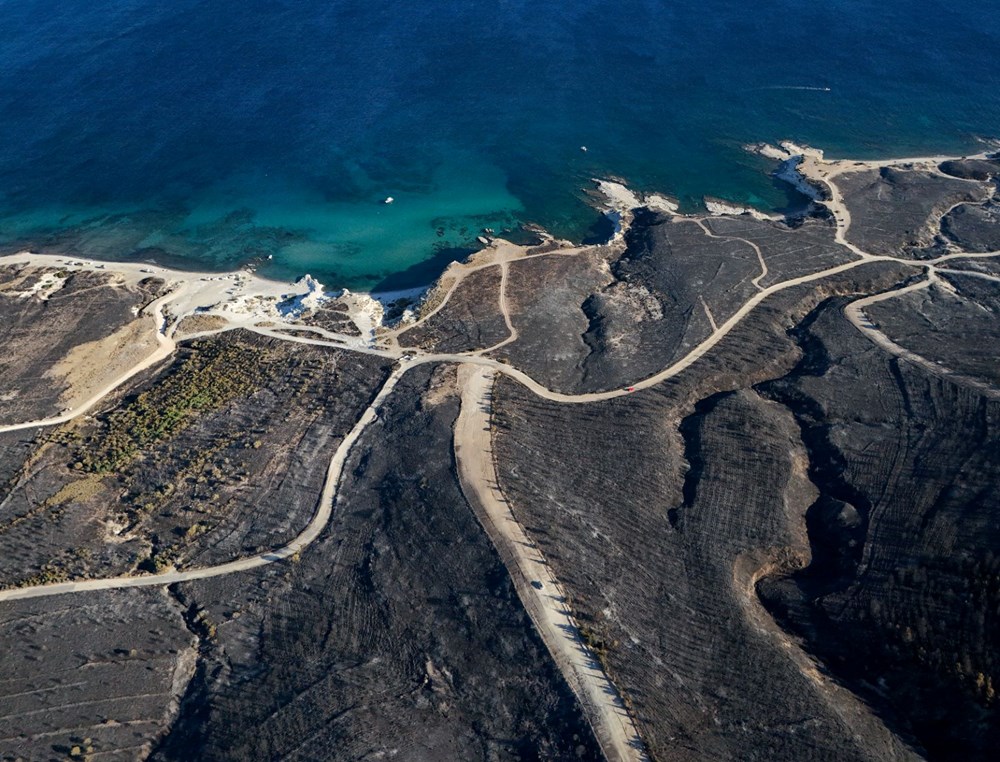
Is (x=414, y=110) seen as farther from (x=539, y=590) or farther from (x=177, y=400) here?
(x=539, y=590)

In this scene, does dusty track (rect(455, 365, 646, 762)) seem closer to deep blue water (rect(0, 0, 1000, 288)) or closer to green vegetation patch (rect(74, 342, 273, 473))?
green vegetation patch (rect(74, 342, 273, 473))

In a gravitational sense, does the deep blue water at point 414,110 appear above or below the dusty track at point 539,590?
above

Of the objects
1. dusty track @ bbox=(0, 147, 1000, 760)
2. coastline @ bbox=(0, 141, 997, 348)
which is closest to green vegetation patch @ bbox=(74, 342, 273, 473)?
dusty track @ bbox=(0, 147, 1000, 760)

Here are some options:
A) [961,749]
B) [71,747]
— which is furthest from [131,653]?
[961,749]

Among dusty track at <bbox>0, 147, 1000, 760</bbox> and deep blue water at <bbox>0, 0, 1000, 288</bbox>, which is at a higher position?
deep blue water at <bbox>0, 0, 1000, 288</bbox>

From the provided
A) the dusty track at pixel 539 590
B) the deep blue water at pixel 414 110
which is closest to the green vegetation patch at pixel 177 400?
the deep blue water at pixel 414 110

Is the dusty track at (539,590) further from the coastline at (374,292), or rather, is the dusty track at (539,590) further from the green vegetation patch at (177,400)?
the green vegetation patch at (177,400)

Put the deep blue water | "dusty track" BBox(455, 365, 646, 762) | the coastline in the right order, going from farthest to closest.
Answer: the deep blue water, the coastline, "dusty track" BBox(455, 365, 646, 762)

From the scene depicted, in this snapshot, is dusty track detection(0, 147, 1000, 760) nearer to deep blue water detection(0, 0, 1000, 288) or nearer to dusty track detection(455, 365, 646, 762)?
dusty track detection(455, 365, 646, 762)

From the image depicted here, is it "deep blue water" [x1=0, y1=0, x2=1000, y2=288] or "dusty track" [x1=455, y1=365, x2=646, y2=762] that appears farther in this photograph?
"deep blue water" [x1=0, y1=0, x2=1000, y2=288]

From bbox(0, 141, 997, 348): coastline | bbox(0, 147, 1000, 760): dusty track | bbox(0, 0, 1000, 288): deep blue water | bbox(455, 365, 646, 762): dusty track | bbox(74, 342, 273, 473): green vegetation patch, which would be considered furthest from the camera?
bbox(0, 0, 1000, 288): deep blue water
